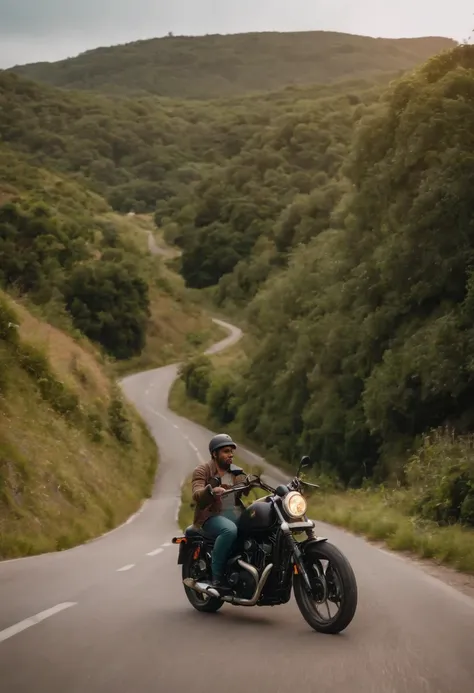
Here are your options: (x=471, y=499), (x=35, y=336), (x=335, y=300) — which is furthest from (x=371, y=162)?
(x=471, y=499)

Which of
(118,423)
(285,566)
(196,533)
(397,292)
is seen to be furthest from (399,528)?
(118,423)

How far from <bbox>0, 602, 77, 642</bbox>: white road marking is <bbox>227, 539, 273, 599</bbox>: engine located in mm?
1652

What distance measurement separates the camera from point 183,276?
406ft

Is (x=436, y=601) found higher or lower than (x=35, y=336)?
higher

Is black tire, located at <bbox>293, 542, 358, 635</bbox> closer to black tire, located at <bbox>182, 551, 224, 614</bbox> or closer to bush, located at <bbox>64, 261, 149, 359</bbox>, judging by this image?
black tire, located at <bbox>182, 551, 224, 614</bbox>

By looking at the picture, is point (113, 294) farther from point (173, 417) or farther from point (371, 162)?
point (371, 162)

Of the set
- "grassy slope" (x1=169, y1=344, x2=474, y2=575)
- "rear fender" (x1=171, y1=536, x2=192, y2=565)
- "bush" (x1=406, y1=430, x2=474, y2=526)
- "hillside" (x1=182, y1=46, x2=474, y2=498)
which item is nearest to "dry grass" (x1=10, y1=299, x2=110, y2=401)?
"grassy slope" (x1=169, y1=344, x2=474, y2=575)

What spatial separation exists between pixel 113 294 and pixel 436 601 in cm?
6695

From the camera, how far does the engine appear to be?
786 cm

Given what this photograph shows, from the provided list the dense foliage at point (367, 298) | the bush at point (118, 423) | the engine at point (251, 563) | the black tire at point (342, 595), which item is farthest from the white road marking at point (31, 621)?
the bush at point (118, 423)

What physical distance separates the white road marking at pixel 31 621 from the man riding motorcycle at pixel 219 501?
1469 millimetres

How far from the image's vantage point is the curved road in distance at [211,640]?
5.74m

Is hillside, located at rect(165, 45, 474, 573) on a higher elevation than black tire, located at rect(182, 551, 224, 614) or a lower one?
lower

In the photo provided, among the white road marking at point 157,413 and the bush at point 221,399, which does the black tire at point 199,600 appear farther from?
the bush at point 221,399
